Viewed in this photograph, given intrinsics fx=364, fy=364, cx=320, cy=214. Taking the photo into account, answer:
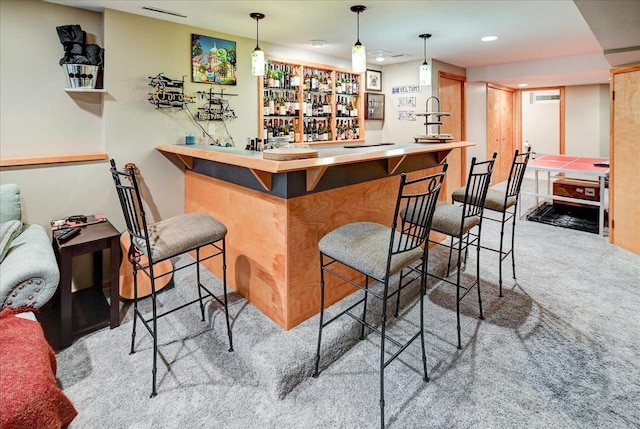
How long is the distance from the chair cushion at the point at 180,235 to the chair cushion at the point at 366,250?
64 cm

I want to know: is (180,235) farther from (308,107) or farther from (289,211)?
(308,107)

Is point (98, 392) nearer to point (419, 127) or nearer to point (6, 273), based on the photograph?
point (6, 273)

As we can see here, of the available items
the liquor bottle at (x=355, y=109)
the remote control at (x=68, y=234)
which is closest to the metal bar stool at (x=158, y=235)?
the remote control at (x=68, y=234)

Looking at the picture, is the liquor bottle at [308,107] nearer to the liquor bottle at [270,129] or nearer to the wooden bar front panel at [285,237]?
the liquor bottle at [270,129]

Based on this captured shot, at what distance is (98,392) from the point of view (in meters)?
1.85

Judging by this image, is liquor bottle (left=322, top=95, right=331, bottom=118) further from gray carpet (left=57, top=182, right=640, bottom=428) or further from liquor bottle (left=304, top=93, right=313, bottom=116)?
gray carpet (left=57, top=182, right=640, bottom=428)

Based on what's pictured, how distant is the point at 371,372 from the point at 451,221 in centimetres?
104

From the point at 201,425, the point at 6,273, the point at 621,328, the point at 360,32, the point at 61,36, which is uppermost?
the point at 360,32

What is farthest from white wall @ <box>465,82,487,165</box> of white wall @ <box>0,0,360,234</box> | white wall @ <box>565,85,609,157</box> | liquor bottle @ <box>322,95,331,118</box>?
white wall @ <box>0,0,360,234</box>

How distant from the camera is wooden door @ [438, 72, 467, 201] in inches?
221

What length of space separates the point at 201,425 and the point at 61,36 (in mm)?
2879

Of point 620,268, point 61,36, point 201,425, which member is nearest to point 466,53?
point 620,268

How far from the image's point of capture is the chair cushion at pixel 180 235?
1.83 metres

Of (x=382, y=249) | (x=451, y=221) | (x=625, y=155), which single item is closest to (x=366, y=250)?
(x=382, y=249)
